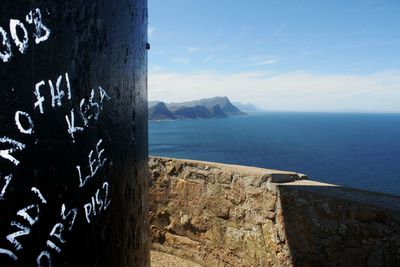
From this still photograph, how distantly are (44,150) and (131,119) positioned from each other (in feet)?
1.31

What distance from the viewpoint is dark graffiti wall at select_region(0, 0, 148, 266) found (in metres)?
0.76

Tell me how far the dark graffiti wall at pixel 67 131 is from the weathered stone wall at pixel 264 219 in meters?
2.46

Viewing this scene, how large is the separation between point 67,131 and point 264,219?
3304mm

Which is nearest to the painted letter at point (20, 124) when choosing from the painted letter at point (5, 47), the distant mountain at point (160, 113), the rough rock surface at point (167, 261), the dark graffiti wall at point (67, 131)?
the dark graffiti wall at point (67, 131)

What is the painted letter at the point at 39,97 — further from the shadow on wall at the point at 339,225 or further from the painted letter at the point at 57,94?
the shadow on wall at the point at 339,225

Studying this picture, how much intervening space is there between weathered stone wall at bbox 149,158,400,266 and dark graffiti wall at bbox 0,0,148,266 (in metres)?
2.46

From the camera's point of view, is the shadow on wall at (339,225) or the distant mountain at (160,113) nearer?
the shadow on wall at (339,225)

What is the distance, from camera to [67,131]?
0.87 m

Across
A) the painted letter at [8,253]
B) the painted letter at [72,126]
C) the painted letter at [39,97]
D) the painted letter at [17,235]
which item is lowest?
the painted letter at [8,253]

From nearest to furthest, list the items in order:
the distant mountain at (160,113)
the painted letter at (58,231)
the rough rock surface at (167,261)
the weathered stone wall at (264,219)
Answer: the painted letter at (58,231) → the weathered stone wall at (264,219) → the rough rock surface at (167,261) → the distant mountain at (160,113)

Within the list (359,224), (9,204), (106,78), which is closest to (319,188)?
(359,224)

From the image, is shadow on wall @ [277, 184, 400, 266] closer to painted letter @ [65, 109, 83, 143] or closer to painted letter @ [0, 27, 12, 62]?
painted letter @ [65, 109, 83, 143]

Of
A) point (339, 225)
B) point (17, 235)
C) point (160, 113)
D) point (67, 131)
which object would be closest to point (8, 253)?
point (17, 235)

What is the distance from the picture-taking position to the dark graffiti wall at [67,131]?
757 millimetres
